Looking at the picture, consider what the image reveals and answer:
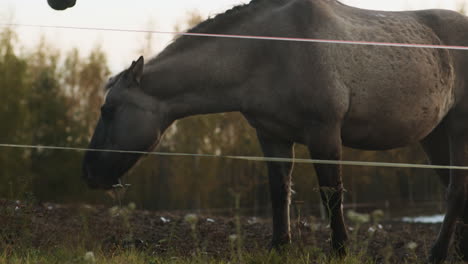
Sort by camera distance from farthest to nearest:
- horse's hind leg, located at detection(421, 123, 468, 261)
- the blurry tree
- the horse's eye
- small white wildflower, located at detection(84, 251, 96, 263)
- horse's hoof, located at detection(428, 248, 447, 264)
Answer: the blurry tree → horse's hind leg, located at detection(421, 123, 468, 261) → horse's hoof, located at detection(428, 248, 447, 264) → the horse's eye → small white wildflower, located at detection(84, 251, 96, 263)

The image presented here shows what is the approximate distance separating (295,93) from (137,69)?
4.34 feet

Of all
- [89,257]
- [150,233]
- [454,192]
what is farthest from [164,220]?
[89,257]

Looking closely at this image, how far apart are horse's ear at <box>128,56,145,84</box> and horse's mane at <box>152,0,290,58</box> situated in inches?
11.9

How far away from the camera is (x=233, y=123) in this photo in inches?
700

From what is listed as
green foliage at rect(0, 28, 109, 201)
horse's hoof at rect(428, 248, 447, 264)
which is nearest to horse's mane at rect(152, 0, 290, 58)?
horse's hoof at rect(428, 248, 447, 264)

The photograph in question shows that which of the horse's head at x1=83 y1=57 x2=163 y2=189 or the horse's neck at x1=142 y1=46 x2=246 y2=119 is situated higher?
the horse's neck at x1=142 y1=46 x2=246 y2=119

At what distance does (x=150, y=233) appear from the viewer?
6.55 metres

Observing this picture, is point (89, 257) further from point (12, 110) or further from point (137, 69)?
point (12, 110)

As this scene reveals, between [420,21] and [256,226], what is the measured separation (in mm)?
3370

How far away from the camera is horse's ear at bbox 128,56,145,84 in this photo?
486cm

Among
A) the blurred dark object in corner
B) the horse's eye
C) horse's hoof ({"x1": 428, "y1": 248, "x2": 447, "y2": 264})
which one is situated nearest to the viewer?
the blurred dark object in corner

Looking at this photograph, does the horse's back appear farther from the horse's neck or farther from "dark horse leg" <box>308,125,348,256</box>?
the horse's neck

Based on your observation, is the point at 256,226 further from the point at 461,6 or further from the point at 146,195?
the point at 461,6

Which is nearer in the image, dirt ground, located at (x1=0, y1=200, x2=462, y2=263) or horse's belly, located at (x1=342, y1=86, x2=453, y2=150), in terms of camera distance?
horse's belly, located at (x1=342, y1=86, x2=453, y2=150)
